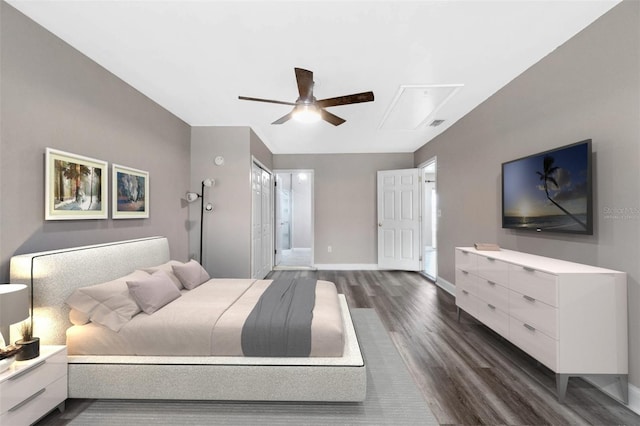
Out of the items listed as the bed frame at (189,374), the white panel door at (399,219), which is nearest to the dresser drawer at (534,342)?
the bed frame at (189,374)

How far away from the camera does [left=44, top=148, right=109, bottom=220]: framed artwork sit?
189 centimetres

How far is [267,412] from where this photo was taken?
5.32 feet

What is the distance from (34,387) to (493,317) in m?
3.26

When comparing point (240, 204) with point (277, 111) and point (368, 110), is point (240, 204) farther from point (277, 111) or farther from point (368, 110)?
point (368, 110)

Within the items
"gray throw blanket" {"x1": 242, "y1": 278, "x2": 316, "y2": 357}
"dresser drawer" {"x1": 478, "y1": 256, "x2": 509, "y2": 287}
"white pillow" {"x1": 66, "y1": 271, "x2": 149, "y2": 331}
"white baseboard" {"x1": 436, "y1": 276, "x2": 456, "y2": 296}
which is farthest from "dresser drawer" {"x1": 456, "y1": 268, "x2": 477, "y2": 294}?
"white pillow" {"x1": 66, "y1": 271, "x2": 149, "y2": 331}

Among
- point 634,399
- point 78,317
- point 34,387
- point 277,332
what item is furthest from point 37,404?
point 634,399

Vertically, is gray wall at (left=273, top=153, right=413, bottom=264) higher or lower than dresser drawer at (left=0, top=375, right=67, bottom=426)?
higher

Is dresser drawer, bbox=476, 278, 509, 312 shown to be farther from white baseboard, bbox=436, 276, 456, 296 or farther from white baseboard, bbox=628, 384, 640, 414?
white baseboard, bbox=436, 276, 456, 296

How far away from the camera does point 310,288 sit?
2.51m

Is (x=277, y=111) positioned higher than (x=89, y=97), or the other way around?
(x=277, y=111)

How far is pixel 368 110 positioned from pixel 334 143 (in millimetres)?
1646

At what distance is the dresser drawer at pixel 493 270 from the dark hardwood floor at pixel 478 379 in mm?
661

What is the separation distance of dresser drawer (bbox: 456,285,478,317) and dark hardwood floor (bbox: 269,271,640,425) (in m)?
0.22

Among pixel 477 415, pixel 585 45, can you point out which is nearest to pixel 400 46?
pixel 585 45
